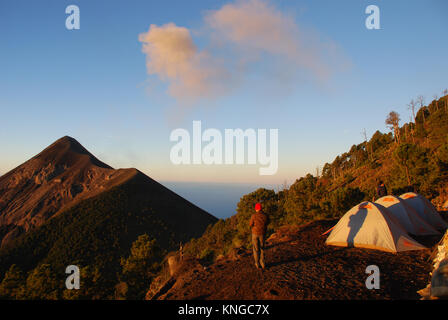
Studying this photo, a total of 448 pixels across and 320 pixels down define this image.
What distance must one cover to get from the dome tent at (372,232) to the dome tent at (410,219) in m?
2.61

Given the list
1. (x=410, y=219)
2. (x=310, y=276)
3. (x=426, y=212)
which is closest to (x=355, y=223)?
(x=410, y=219)

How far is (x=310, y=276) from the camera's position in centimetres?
774

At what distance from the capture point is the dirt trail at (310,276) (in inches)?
264

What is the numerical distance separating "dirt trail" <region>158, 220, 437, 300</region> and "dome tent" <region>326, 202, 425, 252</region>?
371mm

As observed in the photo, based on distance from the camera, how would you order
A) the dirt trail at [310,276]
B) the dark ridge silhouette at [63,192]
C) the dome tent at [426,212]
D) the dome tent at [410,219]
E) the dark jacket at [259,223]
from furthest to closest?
the dark ridge silhouette at [63,192]
the dome tent at [426,212]
the dome tent at [410,219]
the dark jacket at [259,223]
the dirt trail at [310,276]

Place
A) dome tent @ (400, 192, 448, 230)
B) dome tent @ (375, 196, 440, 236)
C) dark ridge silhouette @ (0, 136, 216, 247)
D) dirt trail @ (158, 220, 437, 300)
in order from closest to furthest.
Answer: dirt trail @ (158, 220, 437, 300)
dome tent @ (375, 196, 440, 236)
dome tent @ (400, 192, 448, 230)
dark ridge silhouette @ (0, 136, 216, 247)

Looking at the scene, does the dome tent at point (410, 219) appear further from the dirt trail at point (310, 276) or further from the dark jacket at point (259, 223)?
the dark jacket at point (259, 223)

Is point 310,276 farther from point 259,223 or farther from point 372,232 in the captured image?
point 372,232

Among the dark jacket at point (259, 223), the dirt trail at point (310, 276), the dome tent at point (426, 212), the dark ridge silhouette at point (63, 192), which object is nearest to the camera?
the dirt trail at point (310, 276)

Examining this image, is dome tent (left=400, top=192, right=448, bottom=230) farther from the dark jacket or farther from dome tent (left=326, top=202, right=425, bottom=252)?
the dark jacket

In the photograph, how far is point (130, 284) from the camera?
1587 inches

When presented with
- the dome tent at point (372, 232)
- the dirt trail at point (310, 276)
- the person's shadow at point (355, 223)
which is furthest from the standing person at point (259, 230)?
the person's shadow at point (355, 223)

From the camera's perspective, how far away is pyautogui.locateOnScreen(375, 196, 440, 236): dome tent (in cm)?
1334

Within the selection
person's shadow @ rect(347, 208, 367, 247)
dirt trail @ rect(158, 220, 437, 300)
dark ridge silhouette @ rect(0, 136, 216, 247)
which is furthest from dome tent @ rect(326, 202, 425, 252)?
dark ridge silhouette @ rect(0, 136, 216, 247)
